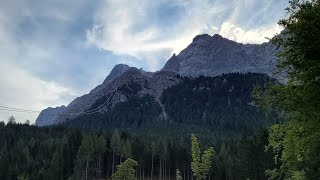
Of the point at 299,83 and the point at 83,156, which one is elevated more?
the point at 299,83

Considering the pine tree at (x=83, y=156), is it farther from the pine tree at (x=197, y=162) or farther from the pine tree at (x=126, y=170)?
the pine tree at (x=197, y=162)

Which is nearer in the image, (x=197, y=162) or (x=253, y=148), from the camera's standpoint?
(x=197, y=162)

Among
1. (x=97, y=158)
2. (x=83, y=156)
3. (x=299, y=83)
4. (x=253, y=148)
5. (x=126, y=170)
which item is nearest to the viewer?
(x=299, y=83)

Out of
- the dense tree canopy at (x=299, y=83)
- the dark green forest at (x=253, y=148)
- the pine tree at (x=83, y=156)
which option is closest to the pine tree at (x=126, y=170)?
the dark green forest at (x=253, y=148)

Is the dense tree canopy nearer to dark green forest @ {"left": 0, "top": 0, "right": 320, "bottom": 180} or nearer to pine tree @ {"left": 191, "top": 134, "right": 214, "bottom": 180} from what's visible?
dark green forest @ {"left": 0, "top": 0, "right": 320, "bottom": 180}

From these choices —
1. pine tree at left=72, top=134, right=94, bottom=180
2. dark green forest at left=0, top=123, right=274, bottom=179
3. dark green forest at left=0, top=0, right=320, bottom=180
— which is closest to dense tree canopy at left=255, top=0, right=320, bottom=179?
dark green forest at left=0, top=0, right=320, bottom=180

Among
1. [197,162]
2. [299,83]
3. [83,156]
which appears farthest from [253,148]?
[83,156]

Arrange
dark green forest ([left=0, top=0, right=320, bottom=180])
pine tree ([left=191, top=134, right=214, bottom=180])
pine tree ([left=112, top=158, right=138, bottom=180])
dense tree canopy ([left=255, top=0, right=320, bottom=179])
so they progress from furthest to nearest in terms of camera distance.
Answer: pine tree ([left=112, top=158, right=138, bottom=180]) < pine tree ([left=191, top=134, right=214, bottom=180]) < dark green forest ([left=0, top=0, right=320, bottom=180]) < dense tree canopy ([left=255, top=0, right=320, bottom=179])

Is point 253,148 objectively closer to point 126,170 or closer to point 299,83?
point 126,170

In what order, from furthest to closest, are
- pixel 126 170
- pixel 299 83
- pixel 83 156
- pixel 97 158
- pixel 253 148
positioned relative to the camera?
pixel 97 158 < pixel 83 156 < pixel 253 148 < pixel 126 170 < pixel 299 83

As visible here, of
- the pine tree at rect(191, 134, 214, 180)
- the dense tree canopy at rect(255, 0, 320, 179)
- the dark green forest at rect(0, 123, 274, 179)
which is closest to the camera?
the dense tree canopy at rect(255, 0, 320, 179)

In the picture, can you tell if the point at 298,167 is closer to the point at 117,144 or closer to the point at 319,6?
the point at 319,6

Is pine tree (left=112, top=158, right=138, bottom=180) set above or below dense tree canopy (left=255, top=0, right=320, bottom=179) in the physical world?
below

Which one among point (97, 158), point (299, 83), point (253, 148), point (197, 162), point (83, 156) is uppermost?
point (299, 83)
